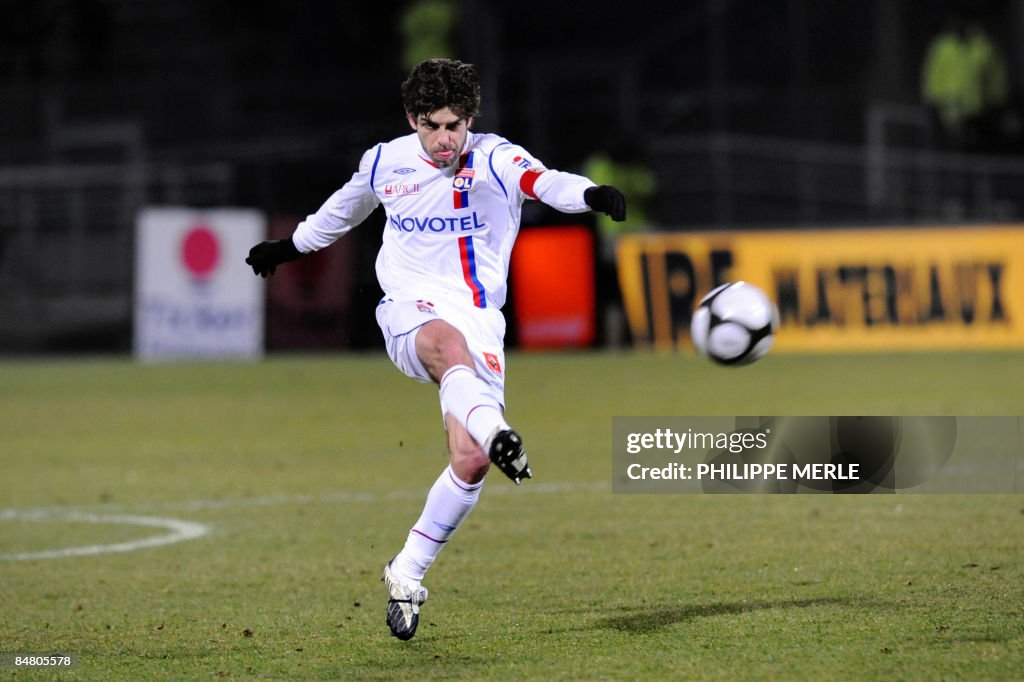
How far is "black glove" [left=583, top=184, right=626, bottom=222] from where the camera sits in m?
5.52

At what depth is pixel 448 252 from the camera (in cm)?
598

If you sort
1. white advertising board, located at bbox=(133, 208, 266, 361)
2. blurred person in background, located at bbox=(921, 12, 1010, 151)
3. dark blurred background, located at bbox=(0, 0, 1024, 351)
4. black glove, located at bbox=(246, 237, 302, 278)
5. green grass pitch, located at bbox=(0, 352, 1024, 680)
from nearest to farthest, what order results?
green grass pitch, located at bbox=(0, 352, 1024, 680) < black glove, located at bbox=(246, 237, 302, 278) < white advertising board, located at bbox=(133, 208, 266, 361) < blurred person in background, located at bbox=(921, 12, 1010, 151) < dark blurred background, located at bbox=(0, 0, 1024, 351)

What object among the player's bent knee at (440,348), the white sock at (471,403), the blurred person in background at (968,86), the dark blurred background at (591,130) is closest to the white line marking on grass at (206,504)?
the player's bent knee at (440,348)

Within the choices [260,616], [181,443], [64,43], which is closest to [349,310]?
[181,443]

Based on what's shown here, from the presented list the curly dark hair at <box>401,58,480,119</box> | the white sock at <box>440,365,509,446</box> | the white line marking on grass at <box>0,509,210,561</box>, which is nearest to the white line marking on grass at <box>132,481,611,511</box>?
the white line marking on grass at <box>0,509,210,561</box>

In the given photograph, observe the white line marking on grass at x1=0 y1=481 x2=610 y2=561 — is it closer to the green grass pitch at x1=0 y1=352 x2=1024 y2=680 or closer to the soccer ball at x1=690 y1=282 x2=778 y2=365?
the green grass pitch at x1=0 y1=352 x2=1024 y2=680

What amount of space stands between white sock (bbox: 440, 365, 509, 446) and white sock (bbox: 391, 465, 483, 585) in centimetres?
30

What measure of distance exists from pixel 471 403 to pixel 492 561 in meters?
1.85

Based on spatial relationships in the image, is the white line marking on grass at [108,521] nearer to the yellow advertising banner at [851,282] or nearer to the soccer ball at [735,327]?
the soccer ball at [735,327]

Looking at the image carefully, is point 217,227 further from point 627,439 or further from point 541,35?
point 627,439

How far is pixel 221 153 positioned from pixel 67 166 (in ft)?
8.73

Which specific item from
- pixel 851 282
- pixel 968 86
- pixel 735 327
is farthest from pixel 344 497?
pixel 968 86

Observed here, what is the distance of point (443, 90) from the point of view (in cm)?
570

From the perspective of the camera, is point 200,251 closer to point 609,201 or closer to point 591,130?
point 591,130
